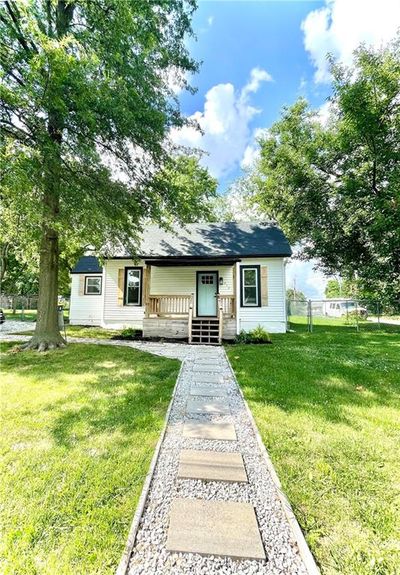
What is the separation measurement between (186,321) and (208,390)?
18.8ft

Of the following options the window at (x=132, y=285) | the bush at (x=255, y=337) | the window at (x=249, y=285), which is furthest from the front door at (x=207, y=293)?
the window at (x=132, y=285)

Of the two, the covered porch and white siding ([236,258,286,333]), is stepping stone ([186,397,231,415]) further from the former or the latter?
white siding ([236,258,286,333])

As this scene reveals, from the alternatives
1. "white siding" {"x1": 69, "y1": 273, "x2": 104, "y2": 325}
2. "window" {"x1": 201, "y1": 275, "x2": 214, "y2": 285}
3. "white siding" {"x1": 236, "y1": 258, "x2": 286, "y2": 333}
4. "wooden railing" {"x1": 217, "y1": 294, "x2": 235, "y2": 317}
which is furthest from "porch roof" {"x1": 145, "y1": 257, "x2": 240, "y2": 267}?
"white siding" {"x1": 69, "y1": 273, "x2": 104, "y2": 325}

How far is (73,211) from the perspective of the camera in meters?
7.21

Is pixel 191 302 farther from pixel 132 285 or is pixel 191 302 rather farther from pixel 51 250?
pixel 51 250

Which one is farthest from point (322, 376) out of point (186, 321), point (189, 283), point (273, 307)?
point (189, 283)

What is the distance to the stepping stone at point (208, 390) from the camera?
4.56 metres

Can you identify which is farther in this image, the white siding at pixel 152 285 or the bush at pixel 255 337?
the white siding at pixel 152 285

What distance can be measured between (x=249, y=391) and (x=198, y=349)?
4133 mm

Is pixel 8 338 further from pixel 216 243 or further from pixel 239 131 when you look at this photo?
pixel 239 131

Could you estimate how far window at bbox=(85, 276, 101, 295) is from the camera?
13.8m

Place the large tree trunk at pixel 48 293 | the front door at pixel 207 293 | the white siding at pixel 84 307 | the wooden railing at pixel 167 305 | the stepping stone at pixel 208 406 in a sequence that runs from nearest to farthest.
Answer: the stepping stone at pixel 208 406
the large tree trunk at pixel 48 293
the wooden railing at pixel 167 305
the front door at pixel 207 293
the white siding at pixel 84 307

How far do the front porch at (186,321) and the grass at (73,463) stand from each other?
4689 mm

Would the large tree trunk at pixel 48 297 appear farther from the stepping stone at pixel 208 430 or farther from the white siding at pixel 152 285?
the stepping stone at pixel 208 430
